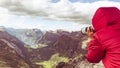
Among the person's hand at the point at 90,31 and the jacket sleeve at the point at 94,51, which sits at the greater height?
the person's hand at the point at 90,31

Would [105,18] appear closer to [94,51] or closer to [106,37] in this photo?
[106,37]

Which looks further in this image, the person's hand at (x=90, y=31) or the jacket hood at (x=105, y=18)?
the person's hand at (x=90, y=31)

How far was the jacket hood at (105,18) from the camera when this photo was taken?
682 cm

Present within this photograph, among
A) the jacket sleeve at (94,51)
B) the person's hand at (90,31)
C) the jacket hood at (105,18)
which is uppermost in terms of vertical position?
the jacket hood at (105,18)

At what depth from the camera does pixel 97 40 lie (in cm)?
696

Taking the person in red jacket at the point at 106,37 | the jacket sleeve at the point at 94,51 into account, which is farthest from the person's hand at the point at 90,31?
the jacket sleeve at the point at 94,51

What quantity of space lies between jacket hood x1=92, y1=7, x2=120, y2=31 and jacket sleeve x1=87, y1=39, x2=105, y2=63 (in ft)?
1.19

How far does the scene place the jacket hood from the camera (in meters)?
6.82

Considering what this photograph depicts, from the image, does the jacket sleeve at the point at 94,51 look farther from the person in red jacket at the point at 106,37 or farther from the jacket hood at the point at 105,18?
the jacket hood at the point at 105,18

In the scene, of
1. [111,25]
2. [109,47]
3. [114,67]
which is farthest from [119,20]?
[114,67]

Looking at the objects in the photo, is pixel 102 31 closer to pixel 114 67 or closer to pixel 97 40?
pixel 97 40

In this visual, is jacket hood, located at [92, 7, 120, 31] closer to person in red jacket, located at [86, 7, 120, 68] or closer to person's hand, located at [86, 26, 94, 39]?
person in red jacket, located at [86, 7, 120, 68]

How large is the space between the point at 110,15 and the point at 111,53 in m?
0.86

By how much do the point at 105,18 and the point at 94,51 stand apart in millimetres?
779
